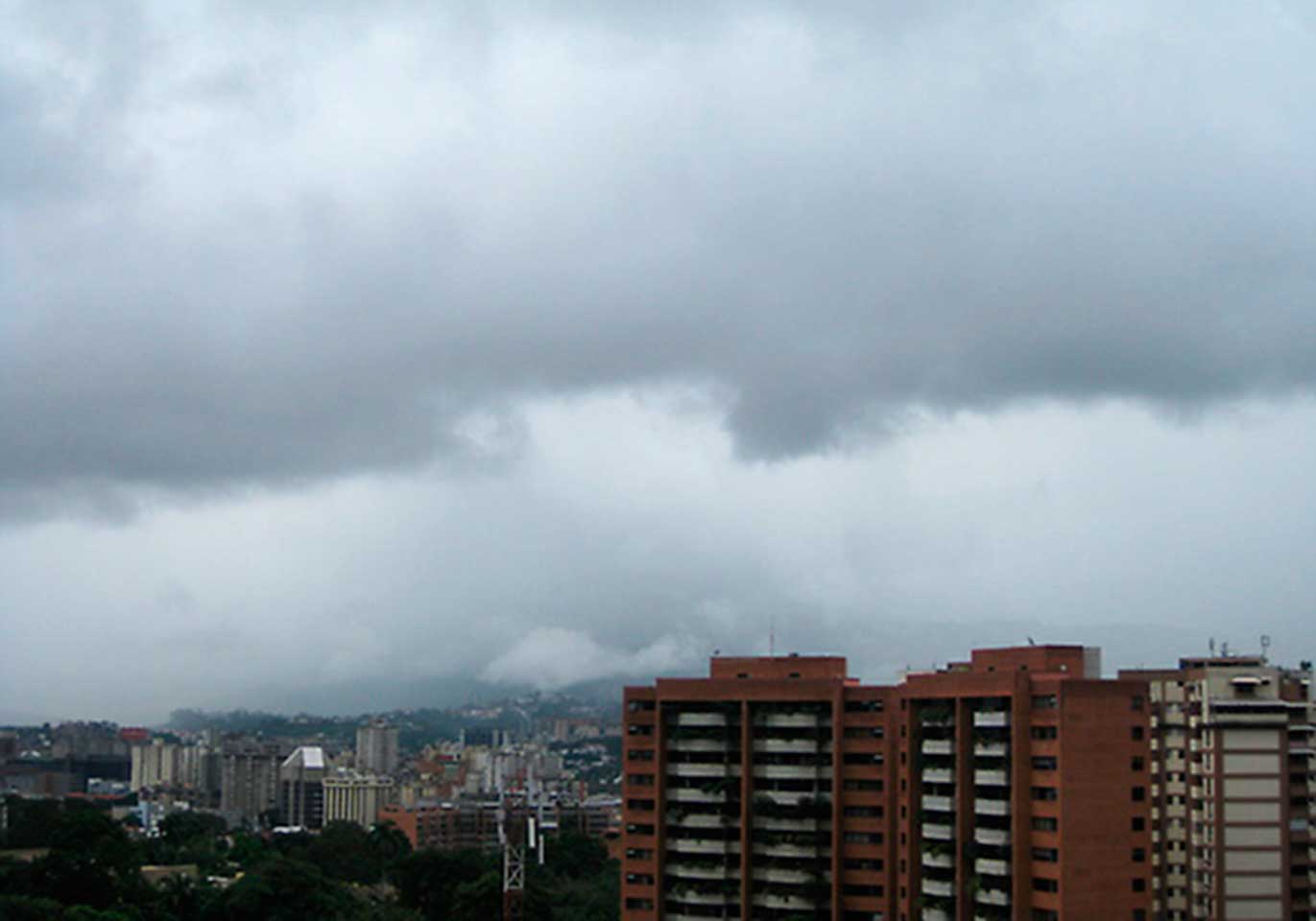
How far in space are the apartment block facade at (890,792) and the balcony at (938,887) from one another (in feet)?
0.19

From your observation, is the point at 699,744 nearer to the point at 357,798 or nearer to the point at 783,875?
the point at 783,875

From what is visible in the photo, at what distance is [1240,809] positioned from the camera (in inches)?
2339

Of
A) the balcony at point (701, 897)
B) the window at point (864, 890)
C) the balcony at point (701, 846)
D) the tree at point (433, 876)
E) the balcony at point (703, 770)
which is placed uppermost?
the balcony at point (703, 770)

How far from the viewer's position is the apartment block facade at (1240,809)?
194 ft

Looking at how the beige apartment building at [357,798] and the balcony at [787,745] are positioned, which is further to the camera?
the beige apartment building at [357,798]

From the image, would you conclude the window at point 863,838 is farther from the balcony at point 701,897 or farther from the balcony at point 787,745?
the balcony at point 701,897

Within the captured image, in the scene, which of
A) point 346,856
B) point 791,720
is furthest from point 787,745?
point 346,856

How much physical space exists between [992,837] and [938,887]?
364cm

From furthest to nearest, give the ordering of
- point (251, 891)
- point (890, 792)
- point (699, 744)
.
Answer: point (251, 891) → point (699, 744) → point (890, 792)

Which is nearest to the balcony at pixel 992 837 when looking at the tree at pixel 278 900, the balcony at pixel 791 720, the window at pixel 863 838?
the window at pixel 863 838

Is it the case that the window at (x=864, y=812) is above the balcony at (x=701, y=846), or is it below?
above

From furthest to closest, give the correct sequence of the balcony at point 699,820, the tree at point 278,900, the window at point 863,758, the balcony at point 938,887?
the tree at point 278,900, the balcony at point 699,820, the window at point 863,758, the balcony at point 938,887

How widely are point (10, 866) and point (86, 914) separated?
16366 mm

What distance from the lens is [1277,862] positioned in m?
59.1
